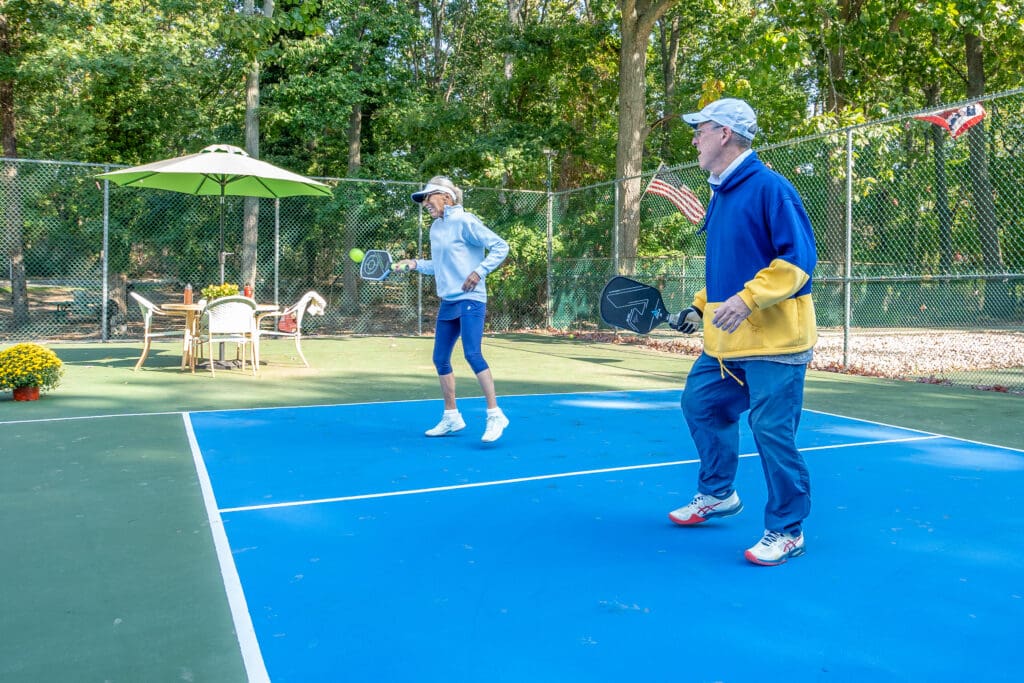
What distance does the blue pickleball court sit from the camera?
2664mm

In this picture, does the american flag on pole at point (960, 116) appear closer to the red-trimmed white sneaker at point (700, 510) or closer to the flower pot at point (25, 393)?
the red-trimmed white sneaker at point (700, 510)

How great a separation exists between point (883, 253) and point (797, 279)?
1583 cm

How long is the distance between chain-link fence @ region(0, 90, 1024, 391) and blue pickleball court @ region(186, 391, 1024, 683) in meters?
10.3

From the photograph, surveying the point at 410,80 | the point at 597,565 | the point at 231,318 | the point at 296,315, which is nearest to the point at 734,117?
the point at 597,565

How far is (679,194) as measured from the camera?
14133 mm

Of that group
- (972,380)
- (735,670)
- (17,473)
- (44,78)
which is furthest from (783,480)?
(44,78)

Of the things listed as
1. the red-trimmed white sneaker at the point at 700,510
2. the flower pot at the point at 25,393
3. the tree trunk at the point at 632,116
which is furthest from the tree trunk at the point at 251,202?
the red-trimmed white sneaker at the point at 700,510

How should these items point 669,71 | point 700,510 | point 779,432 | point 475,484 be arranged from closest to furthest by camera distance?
point 779,432, point 700,510, point 475,484, point 669,71

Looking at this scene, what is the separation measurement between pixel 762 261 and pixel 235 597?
239 cm

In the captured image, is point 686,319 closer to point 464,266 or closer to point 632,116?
point 464,266

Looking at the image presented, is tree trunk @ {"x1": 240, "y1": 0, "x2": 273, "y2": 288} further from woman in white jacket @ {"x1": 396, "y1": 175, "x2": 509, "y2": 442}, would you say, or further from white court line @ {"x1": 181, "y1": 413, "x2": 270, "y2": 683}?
white court line @ {"x1": 181, "y1": 413, "x2": 270, "y2": 683}

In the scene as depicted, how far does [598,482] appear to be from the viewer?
496 centimetres

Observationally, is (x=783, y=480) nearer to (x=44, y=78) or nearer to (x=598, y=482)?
(x=598, y=482)

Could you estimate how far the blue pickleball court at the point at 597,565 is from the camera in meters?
2.66
